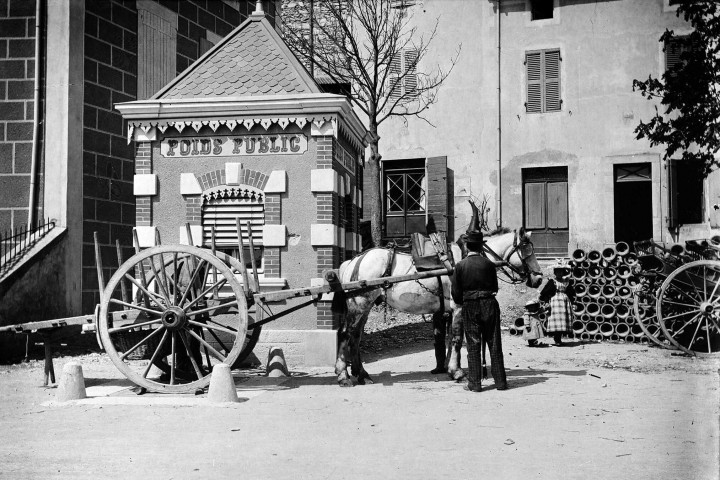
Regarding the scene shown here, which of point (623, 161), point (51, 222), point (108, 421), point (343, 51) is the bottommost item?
point (108, 421)

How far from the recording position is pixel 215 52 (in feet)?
45.3

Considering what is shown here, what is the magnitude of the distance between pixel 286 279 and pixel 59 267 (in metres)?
4.48

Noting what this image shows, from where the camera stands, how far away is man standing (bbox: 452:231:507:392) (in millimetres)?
9602

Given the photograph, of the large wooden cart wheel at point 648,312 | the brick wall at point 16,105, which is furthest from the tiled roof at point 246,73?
the large wooden cart wheel at point 648,312

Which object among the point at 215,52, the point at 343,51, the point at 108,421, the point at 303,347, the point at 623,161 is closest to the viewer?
the point at 108,421

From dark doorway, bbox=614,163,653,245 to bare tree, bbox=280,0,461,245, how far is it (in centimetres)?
643

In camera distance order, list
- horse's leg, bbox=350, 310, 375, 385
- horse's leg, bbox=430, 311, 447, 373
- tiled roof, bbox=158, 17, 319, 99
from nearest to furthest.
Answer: horse's leg, bbox=350, 310, 375, 385 < horse's leg, bbox=430, 311, 447, 373 < tiled roof, bbox=158, 17, 319, 99

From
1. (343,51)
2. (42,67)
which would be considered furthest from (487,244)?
(343,51)

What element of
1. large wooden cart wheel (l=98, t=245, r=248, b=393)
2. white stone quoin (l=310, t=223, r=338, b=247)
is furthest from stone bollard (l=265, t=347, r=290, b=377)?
white stone quoin (l=310, t=223, r=338, b=247)

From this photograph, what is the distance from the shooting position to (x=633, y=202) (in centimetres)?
2336

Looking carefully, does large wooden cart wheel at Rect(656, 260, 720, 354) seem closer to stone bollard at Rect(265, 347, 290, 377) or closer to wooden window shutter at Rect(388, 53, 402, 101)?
stone bollard at Rect(265, 347, 290, 377)

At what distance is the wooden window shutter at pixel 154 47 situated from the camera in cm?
1636

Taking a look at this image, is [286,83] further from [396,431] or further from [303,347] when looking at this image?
[396,431]

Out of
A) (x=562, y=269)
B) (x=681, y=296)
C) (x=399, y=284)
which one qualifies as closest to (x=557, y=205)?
(x=562, y=269)
